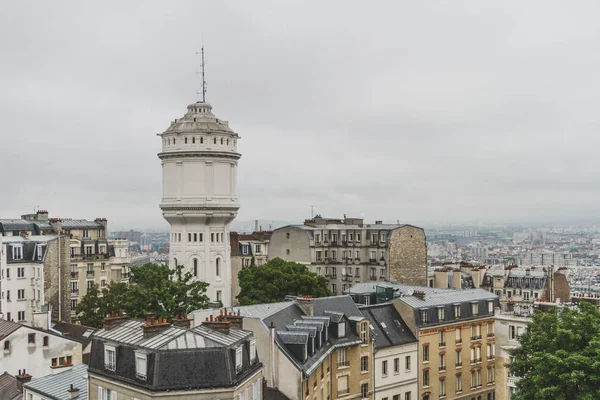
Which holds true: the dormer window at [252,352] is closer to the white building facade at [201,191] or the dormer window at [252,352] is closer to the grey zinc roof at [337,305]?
the grey zinc roof at [337,305]

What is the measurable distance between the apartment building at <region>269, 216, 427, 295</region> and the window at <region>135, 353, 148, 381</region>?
2151 inches

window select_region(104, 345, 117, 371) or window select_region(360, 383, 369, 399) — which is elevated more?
window select_region(104, 345, 117, 371)

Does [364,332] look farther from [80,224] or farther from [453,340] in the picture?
[80,224]

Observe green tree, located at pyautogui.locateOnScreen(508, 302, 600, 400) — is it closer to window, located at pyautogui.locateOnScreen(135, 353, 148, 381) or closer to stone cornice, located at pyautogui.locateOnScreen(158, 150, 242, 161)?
window, located at pyautogui.locateOnScreen(135, 353, 148, 381)

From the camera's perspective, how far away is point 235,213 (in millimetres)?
62594

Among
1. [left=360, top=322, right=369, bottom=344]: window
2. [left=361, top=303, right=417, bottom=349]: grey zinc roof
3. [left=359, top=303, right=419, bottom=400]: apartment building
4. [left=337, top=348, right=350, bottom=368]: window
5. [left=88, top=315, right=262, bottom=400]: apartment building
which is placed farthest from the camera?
[left=361, top=303, right=417, bottom=349]: grey zinc roof

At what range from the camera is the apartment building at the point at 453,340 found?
48531 millimetres

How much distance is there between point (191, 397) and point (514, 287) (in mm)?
66842

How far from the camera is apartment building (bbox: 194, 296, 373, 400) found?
112 ft

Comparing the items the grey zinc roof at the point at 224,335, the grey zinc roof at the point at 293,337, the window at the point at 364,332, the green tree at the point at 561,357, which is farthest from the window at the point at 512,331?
the grey zinc roof at the point at 224,335

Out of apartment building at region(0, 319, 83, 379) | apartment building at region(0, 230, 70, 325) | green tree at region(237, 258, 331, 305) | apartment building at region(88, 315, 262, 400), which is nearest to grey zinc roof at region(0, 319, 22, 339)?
apartment building at region(0, 319, 83, 379)

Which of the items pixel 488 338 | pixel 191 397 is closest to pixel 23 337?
pixel 191 397

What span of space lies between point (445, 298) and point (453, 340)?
119 inches

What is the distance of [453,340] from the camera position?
50.6 m
